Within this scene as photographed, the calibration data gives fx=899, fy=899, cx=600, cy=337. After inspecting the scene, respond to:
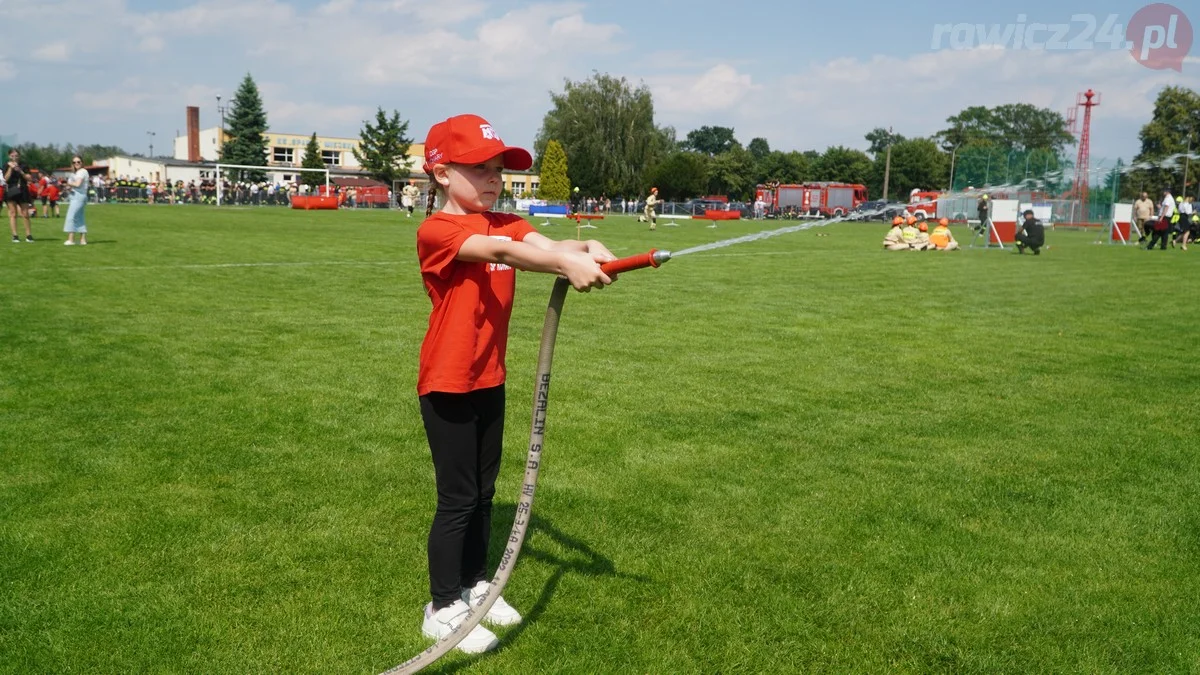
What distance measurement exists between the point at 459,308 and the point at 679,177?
107291mm

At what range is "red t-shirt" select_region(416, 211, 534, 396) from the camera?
3.95 meters

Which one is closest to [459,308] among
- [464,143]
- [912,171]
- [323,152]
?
[464,143]

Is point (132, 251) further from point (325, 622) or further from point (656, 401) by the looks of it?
point (325, 622)

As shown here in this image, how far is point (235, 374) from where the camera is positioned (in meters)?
9.27

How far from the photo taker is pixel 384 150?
97562 millimetres

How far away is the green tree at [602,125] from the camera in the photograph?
95.9 metres

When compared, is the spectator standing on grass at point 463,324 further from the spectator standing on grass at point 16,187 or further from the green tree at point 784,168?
the green tree at point 784,168

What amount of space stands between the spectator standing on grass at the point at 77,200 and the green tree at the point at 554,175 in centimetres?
6958

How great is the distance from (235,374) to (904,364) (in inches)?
297

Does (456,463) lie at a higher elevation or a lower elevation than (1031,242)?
lower

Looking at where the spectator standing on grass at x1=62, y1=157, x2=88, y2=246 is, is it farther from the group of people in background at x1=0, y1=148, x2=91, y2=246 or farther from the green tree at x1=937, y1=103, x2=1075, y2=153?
the green tree at x1=937, y1=103, x2=1075, y2=153

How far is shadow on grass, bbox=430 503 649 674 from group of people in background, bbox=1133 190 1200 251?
36.2m

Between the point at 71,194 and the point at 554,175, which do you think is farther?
the point at 554,175

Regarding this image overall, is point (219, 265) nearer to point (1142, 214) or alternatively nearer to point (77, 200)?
point (77, 200)
